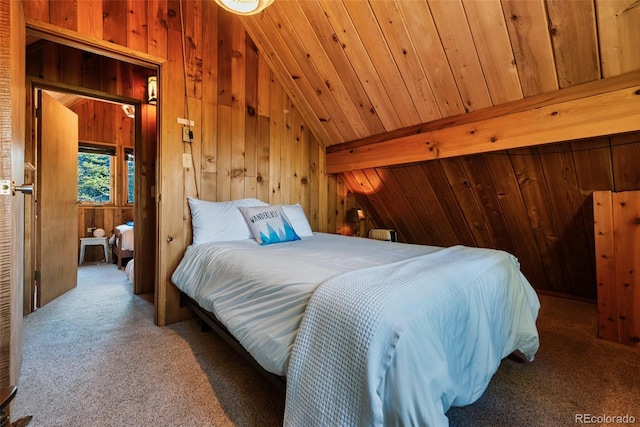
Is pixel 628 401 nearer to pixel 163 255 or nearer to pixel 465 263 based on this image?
pixel 465 263

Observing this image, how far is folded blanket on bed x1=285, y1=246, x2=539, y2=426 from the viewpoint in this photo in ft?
2.49

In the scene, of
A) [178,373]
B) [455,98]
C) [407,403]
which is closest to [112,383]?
[178,373]

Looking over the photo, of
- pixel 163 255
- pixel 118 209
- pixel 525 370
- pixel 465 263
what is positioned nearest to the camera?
pixel 465 263

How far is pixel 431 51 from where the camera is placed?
1856 millimetres

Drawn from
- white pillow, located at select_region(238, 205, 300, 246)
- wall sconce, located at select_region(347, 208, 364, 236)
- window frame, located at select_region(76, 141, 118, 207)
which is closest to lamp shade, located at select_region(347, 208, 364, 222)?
wall sconce, located at select_region(347, 208, 364, 236)

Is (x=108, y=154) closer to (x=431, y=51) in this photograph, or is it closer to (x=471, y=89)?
(x=431, y=51)

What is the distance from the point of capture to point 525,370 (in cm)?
157

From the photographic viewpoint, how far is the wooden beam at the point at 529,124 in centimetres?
150

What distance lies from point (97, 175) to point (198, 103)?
411 cm

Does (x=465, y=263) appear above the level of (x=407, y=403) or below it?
above

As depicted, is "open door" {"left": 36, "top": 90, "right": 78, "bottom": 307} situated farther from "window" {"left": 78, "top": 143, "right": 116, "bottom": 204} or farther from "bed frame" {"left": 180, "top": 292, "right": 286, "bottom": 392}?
"window" {"left": 78, "top": 143, "right": 116, "bottom": 204}

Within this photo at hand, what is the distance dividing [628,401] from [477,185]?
1.58 meters

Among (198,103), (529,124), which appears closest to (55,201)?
(198,103)

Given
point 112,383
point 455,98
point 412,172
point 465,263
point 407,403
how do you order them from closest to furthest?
point 407,403
point 465,263
point 112,383
point 455,98
point 412,172
